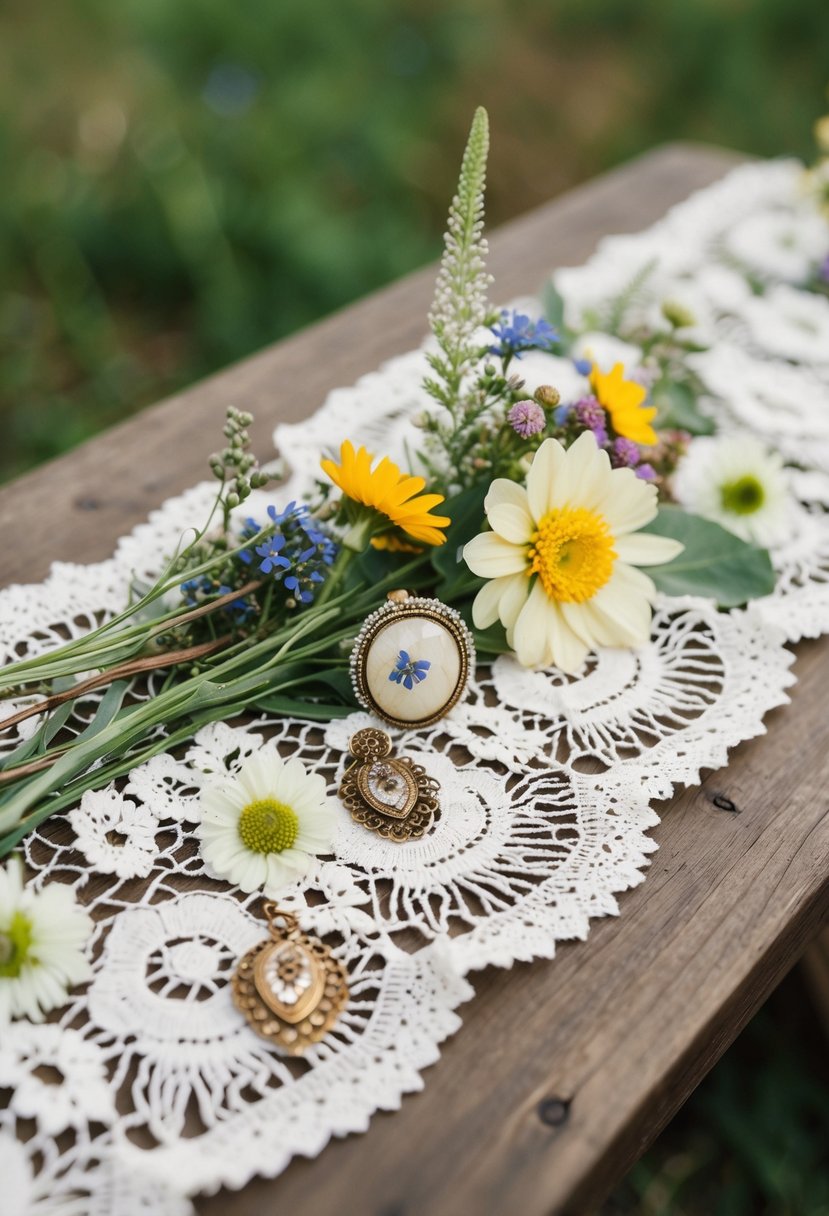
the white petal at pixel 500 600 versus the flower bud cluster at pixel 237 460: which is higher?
the flower bud cluster at pixel 237 460

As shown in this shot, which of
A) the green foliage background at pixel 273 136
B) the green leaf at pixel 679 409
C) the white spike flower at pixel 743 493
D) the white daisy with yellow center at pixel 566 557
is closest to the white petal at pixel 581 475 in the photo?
the white daisy with yellow center at pixel 566 557

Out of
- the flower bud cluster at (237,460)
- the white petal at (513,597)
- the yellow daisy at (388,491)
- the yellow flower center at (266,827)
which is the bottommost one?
the yellow flower center at (266,827)

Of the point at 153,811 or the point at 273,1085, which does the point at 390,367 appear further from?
the point at 273,1085

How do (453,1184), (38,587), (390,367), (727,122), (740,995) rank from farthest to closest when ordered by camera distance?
(727,122)
(390,367)
(38,587)
(740,995)
(453,1184)

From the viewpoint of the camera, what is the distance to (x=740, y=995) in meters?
0.84

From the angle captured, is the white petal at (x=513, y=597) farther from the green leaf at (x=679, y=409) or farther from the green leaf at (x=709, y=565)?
Result: the green leaf at (x=679, y=409)

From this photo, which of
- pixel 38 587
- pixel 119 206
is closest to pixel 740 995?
pixel 38 587

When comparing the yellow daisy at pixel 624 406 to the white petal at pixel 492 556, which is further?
the yellow daisy at pixel 624 406

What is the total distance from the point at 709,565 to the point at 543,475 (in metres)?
0.28

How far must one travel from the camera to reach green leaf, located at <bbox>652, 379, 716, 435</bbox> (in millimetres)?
1327

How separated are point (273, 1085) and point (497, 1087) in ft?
0.54

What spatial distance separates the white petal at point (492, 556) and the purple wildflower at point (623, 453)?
0.52 feet

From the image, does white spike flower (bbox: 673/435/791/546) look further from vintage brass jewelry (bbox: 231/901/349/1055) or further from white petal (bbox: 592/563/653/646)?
→ vintage brass jewelry (bbox: 231/901/349/1055)

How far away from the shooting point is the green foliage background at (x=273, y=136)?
2625 mm
